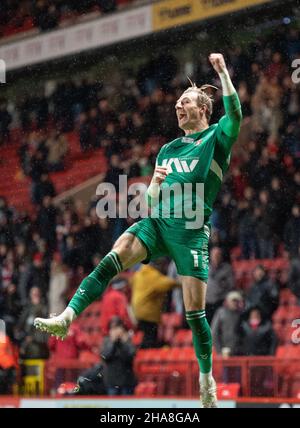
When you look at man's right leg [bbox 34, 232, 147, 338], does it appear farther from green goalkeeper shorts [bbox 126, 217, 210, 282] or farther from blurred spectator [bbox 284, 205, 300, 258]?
blurred spectator [bbox 284, 205, 300, 258]

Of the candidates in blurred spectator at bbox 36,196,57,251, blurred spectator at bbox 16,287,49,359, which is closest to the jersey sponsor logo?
blurred spectator at bbox 16,287,49,359

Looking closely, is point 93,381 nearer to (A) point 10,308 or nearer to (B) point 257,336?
(B) point 257,336

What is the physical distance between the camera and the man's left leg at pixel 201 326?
6.51m

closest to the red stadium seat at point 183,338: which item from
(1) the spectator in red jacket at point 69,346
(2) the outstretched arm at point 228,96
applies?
(1) the spectator in red jacket at point 69,346

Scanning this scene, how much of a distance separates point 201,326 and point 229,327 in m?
A: 3.48

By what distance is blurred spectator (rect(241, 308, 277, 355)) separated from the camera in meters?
9.71

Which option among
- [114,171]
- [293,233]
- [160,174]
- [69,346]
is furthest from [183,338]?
[160,174]

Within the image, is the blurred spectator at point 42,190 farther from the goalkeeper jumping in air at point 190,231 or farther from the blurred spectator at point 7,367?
the goalkeeper jumping in air at point 190,231

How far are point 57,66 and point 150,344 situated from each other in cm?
778

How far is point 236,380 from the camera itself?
9.15 m

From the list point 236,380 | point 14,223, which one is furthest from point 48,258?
point 236,380

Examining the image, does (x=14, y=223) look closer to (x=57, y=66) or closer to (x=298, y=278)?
(x=57, y=66)

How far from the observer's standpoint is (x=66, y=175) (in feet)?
53.2

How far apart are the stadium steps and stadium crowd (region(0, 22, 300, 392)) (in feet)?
0.56
